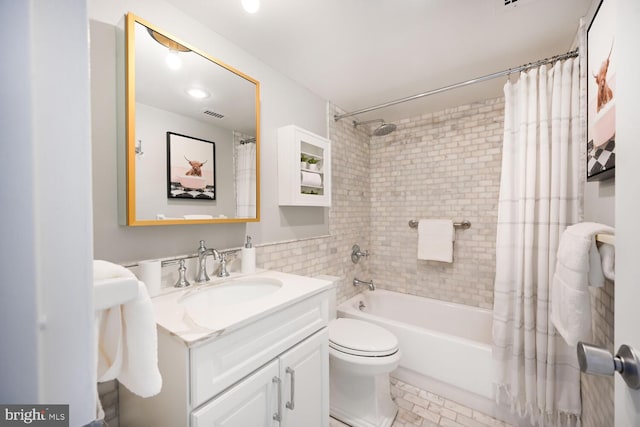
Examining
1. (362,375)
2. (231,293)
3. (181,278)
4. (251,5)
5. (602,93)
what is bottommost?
(362,375)

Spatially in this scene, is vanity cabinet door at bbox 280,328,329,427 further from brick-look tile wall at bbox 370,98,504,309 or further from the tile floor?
brick-look tile wall at bbox 370,98,504,309

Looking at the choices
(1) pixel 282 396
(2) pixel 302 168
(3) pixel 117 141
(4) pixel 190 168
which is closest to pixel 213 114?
(4) pixel 190 168

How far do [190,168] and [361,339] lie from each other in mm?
1480

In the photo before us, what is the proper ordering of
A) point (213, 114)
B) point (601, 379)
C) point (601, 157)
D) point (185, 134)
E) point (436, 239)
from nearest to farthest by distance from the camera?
point (601, 157)
point (601, 379)
point (185, 134)
point (213, 114)
point (436, 239)

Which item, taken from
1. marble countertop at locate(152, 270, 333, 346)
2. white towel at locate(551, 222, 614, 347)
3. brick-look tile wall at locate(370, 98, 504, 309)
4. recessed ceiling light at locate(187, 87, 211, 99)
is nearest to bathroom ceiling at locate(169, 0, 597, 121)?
recessed ceiling light at locate(187, 87, 211, 99)

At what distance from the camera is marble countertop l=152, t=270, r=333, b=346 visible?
79cm

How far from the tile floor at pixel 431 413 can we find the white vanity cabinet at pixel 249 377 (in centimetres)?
76

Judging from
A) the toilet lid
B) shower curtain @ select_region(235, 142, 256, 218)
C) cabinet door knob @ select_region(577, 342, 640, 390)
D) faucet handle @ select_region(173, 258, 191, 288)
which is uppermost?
shower curtain @ select_region(235, 142, 256, 218)

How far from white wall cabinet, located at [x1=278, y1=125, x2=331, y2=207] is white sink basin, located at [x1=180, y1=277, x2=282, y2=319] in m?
0.60

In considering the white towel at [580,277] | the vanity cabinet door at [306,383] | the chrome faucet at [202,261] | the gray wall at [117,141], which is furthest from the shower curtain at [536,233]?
the chrome faucet at [202,261]

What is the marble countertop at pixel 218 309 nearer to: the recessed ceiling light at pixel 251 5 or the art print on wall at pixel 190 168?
the art print on wall at pixel 190 168

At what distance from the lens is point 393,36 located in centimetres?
147

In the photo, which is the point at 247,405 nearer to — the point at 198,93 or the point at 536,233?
the point at 198,93

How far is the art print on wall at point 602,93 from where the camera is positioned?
0.91m
